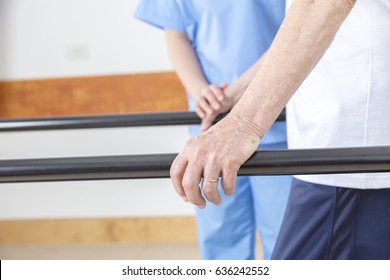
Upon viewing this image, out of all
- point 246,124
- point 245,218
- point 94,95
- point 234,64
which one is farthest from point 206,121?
point 94,95

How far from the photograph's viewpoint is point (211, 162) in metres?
0.90

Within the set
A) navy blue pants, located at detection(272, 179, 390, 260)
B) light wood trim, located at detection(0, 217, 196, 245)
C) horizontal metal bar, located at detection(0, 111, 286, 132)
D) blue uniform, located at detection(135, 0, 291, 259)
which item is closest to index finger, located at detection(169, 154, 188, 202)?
navy blue pants, located at detection(272, 179, 390, 260)

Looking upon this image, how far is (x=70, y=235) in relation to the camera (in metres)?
3.69

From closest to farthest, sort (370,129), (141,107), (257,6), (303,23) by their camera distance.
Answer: (303,23) → (370,129) → (257,6) → (141,107)

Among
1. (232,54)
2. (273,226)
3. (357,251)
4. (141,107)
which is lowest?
(357,251)

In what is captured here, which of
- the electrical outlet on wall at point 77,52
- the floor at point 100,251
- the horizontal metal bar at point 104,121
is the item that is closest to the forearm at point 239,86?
the horizontal metal bar at point 104,121

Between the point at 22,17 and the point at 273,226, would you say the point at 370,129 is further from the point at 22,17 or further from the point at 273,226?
the point at 22,17

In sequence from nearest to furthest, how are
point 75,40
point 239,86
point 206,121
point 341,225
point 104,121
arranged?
point 341,225 → point 104,121 → point 206,121 → point 239,86 → point 75,40

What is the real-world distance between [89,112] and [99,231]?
670mm

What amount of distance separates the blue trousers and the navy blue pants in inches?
26.5

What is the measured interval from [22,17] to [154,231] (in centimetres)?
138

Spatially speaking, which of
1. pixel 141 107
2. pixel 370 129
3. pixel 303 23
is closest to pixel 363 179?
Result: pixel 370 129

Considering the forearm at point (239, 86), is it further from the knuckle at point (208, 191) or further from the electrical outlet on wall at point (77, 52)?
the electrical outlet on wall at point (77, 52)

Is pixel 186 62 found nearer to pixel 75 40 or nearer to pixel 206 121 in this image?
pixel 206 121
